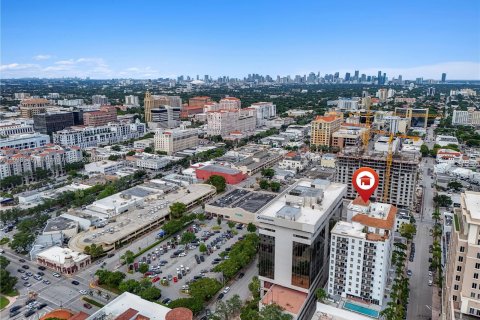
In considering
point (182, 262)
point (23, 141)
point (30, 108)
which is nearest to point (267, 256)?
point (182, 262)

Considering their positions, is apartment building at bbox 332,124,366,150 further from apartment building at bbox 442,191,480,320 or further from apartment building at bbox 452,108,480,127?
apartment building at bbox 442,191,480,320

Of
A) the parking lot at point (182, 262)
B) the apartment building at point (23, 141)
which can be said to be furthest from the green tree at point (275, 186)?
the apartment building at point (23, 141)

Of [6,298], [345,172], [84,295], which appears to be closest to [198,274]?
[84,295]

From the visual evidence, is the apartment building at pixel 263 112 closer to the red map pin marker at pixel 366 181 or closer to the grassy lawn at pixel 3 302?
the red map pin marker at pixel 366 181

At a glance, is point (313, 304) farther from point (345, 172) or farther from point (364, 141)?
point (364, 141)

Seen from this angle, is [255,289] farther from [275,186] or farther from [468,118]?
[468,118]

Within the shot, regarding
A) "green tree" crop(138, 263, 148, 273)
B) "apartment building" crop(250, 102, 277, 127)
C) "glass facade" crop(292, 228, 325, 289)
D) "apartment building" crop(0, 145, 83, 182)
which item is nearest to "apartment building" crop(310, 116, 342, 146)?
"apartment building" crop(250, 102, 277, 127)
